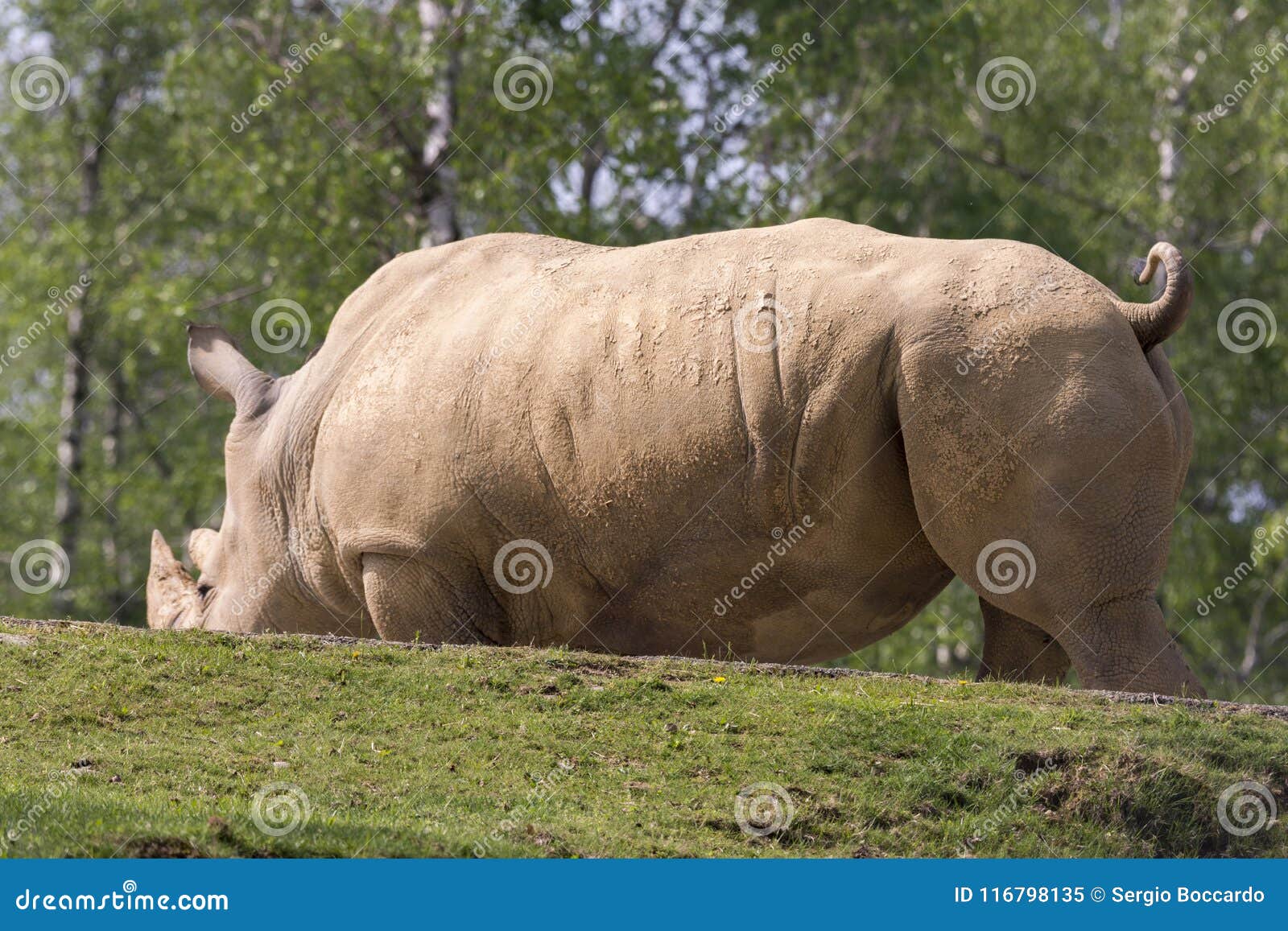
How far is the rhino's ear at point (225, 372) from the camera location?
11.5m

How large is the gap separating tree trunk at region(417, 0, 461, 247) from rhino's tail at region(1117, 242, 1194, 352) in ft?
34.5

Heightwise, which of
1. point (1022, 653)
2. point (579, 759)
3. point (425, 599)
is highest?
point (1022, 653)

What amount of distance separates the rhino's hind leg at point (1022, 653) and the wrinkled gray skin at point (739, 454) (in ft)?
0.06

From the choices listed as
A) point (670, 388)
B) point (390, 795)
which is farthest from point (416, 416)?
point (390, 795)

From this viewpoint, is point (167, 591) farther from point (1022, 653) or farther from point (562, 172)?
point (562, 172)

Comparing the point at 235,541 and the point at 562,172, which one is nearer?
the point at 235,541

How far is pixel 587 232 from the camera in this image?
18.7 m

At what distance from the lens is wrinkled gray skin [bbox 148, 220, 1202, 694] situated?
8438mm

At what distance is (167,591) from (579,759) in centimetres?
535

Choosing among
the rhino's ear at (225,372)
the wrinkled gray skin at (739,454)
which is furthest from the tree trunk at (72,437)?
the wrinkled gray skin at (739,454)

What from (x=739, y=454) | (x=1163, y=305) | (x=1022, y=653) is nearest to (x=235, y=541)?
(x=739, y=454)

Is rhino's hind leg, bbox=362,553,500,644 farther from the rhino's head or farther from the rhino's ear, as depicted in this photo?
the rhino's ear

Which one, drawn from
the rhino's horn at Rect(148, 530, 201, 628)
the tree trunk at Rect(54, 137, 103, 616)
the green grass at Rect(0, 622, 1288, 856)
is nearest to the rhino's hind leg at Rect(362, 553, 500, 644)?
the green grass at Rect(0, 622, 1288, 856)

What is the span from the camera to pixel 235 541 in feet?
37.1
